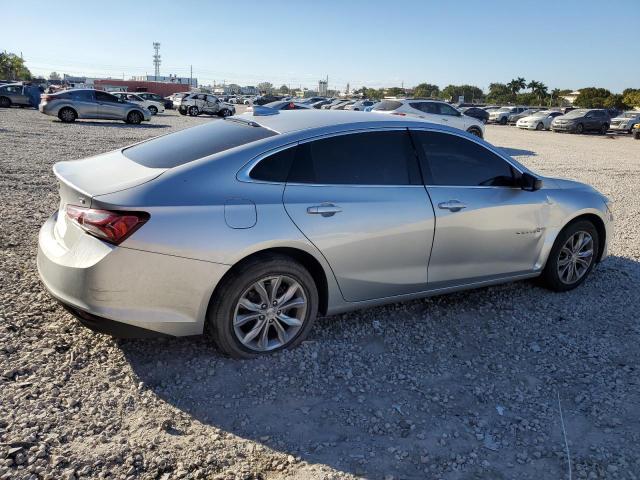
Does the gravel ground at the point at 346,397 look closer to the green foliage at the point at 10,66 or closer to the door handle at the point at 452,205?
the door handle at the point at 452,205

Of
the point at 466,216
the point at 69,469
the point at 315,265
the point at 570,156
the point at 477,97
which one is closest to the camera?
the point at 69,469

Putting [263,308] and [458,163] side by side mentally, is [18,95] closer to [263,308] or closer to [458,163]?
[458,163]

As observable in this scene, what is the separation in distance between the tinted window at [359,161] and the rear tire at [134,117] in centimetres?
2263

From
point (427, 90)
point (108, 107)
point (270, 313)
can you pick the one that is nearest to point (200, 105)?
point (108, 107)

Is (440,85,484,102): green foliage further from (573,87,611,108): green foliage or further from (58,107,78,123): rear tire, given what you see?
(58,107,78,123): rear tire

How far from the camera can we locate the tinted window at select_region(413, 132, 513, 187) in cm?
422

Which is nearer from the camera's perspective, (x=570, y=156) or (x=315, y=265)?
(x=315, y=265)

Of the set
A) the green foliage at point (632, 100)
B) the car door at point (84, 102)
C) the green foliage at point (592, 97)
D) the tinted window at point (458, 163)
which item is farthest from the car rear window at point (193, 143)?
the green foliage at point (592, 97)

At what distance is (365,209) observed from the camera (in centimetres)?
376

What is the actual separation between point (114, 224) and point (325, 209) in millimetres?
1323

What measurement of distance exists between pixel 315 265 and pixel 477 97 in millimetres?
124507

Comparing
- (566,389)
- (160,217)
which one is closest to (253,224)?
(160,217)

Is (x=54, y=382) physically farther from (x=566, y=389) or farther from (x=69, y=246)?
(x=566, y=389)

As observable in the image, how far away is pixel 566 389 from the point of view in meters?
3.49
